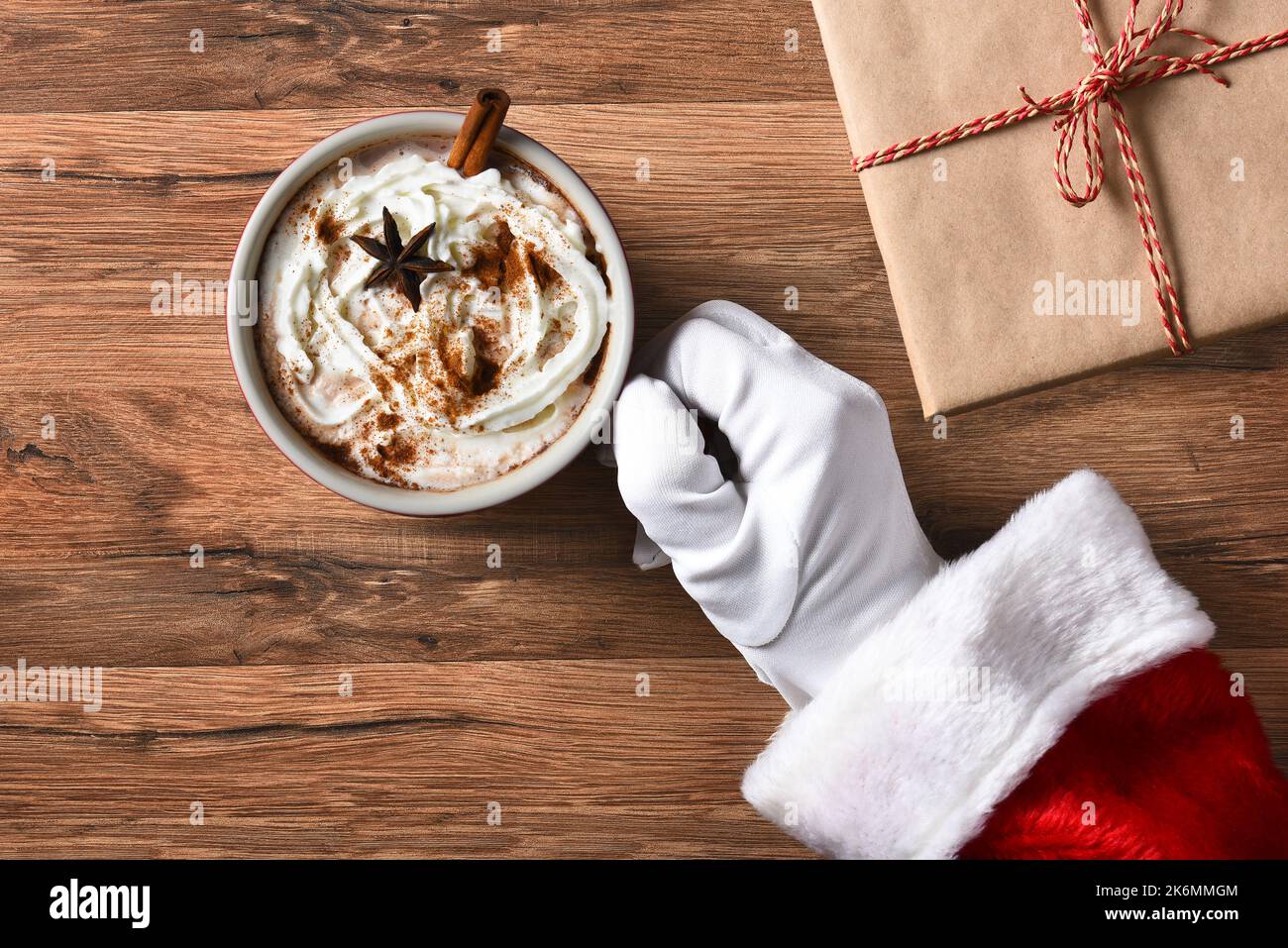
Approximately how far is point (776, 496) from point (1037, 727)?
0.96 ft

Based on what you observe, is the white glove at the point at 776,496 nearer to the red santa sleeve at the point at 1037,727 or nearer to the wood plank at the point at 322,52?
the red santa sleeve at the point at 1037,727

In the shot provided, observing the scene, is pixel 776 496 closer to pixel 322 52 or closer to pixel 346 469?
pixel 346 469

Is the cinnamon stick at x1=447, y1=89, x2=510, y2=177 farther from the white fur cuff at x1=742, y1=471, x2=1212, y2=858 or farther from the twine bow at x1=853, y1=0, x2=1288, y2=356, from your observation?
the white fur cuff at x1=742, y1=471, x2=1212, y2=858

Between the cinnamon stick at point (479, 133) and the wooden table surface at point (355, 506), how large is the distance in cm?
19

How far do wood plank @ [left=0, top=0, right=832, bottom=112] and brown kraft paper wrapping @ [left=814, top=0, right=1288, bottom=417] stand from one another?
0.64 feet

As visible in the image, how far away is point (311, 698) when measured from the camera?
0.95 m

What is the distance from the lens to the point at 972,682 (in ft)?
2.42

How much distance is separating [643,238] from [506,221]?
202 mm

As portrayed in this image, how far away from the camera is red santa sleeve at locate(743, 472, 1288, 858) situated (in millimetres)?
723

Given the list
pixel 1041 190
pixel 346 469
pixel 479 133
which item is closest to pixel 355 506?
pixel 346 469

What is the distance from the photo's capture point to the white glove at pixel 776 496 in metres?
0.84

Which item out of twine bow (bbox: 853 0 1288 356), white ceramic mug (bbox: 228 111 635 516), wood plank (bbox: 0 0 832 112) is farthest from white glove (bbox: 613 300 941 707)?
wood plank (bbox: 0 0 832 112)
